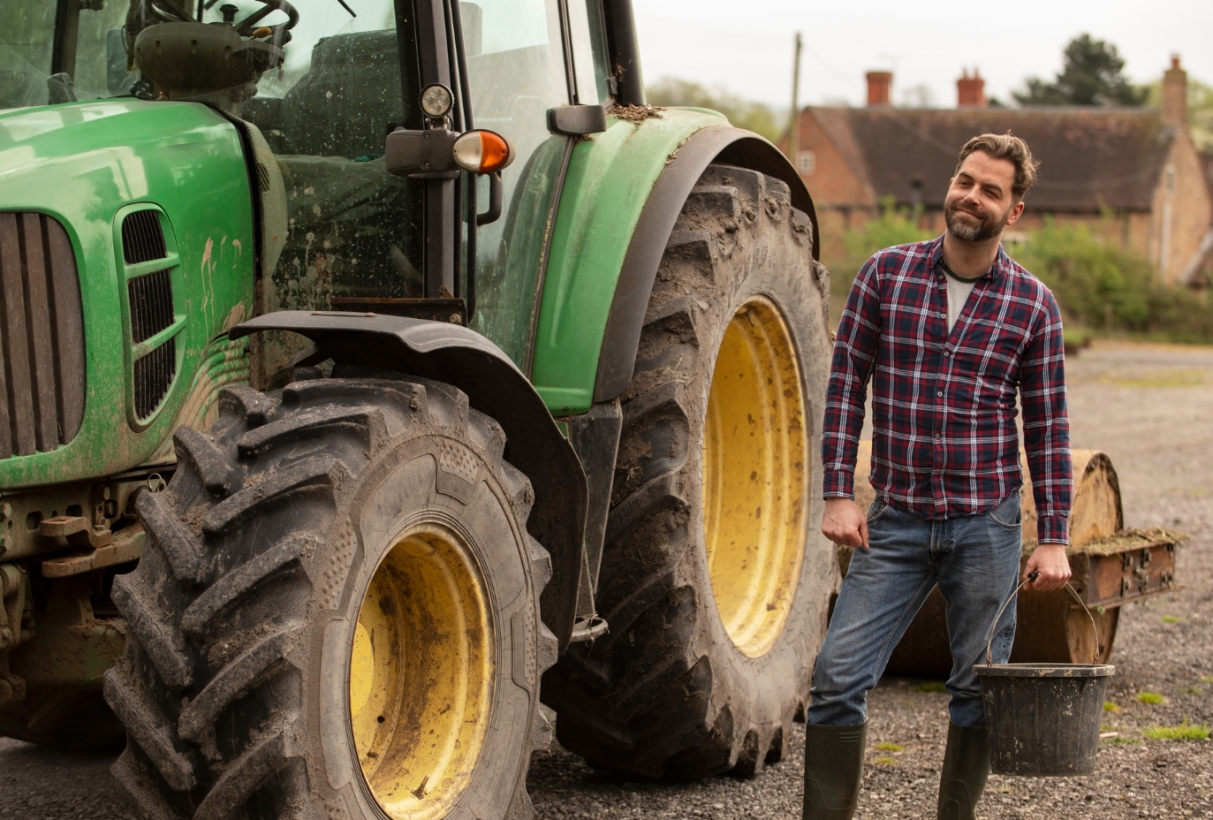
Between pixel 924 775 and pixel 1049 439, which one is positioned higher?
pixel 1049 439

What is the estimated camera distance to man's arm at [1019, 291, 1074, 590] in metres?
3.43

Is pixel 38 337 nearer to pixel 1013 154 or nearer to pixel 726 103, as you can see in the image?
pixel 1013 154

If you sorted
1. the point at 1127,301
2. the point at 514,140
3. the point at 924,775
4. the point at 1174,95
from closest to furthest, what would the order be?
the point at 514,140 < the point at 924,775 < the point at 1127,301 < the point at 1174,95

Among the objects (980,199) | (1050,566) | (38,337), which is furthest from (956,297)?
(38,337)

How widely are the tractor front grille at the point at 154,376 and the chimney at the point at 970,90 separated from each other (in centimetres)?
5176

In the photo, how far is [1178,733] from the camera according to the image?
467cm

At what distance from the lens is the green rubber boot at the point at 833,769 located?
3531 millimetres

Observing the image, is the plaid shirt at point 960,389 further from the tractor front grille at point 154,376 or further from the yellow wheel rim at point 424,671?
the tractor front grille at point 154,376

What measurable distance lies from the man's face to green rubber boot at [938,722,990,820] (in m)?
1.27

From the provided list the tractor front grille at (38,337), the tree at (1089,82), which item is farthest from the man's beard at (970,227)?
the tree at (1089,82)

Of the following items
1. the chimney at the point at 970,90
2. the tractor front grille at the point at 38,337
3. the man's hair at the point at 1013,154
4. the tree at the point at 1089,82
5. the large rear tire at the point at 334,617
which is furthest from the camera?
the tree at the point at 1089,82

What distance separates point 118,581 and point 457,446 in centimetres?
75

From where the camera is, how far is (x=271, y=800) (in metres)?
2.50

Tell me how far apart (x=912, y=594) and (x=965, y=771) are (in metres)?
0.48
